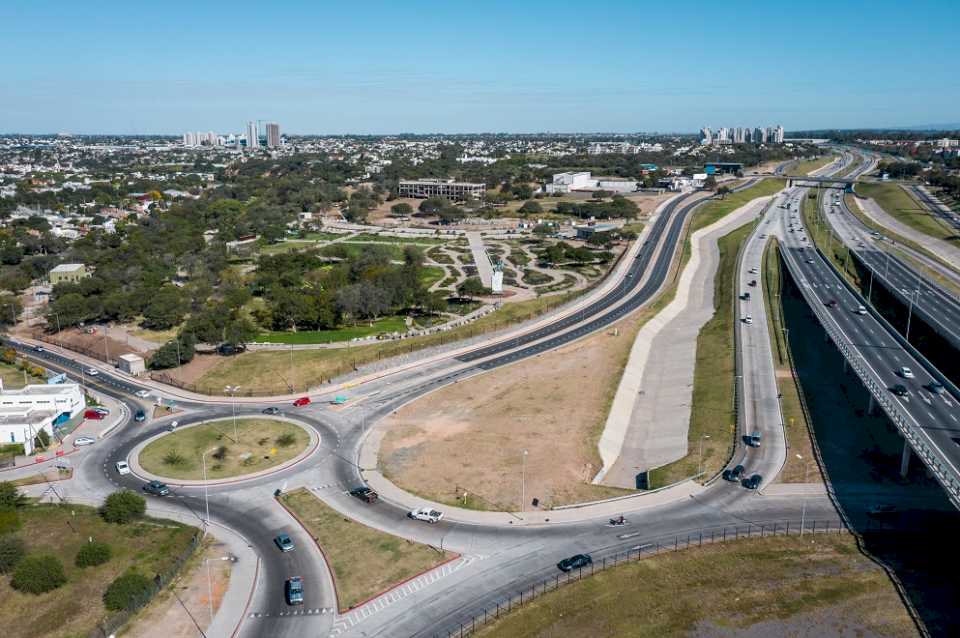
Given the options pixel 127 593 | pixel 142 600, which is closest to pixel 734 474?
pixel 142 600

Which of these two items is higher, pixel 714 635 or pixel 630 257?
pixel 630 257

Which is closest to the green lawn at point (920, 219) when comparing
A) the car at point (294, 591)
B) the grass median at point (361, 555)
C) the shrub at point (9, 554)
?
the grass median at point (361, 555)

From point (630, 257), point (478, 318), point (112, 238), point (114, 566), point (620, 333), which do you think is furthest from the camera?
point (112, 238)

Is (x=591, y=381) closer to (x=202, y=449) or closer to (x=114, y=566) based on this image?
(x=202, y=449)

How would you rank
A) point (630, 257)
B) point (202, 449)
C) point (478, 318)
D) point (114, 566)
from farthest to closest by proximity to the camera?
point (630, 257) → point (478, 318) → point (202, 449) → point (114, 566)

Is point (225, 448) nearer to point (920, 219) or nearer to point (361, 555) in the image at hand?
point (361, 555)

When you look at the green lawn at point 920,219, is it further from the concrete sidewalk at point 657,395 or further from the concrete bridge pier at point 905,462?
the concrete bridge pier at point 905,462

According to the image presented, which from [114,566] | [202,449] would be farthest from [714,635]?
[202,449]
